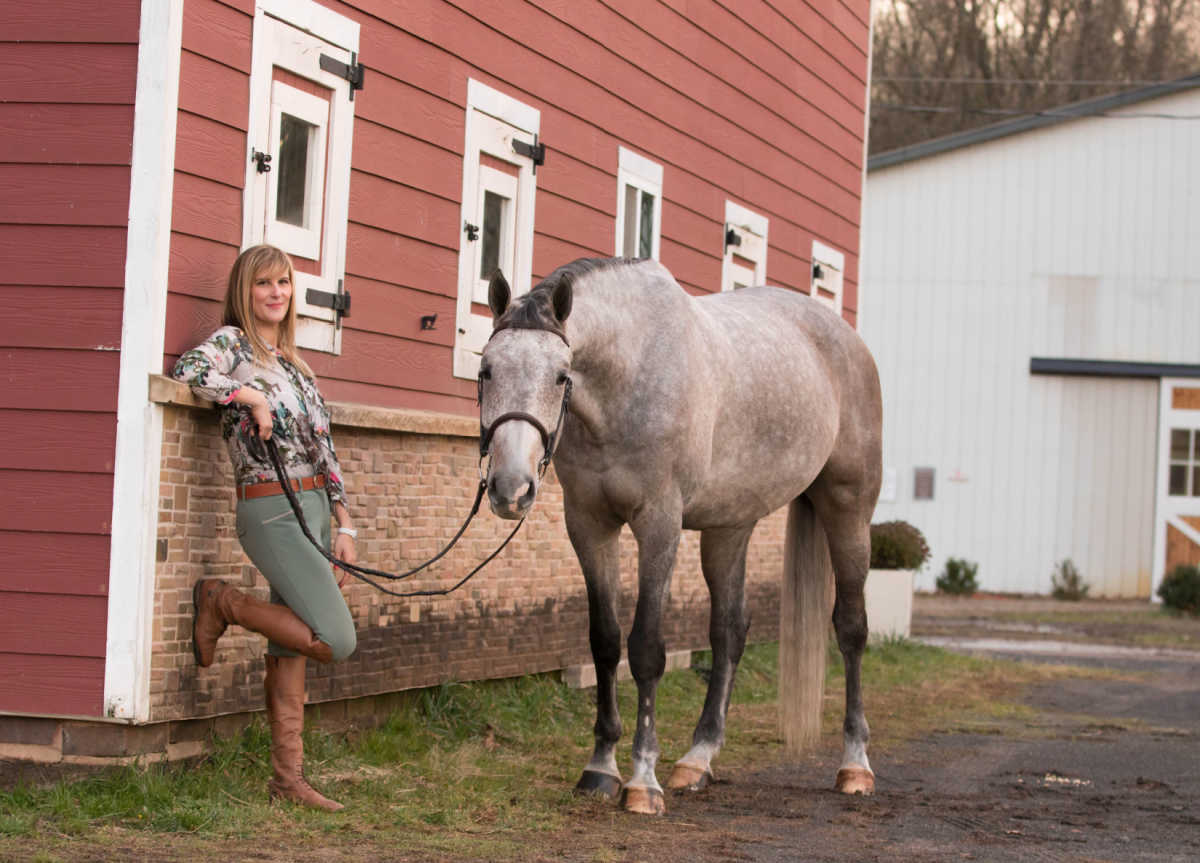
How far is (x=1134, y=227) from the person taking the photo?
22.8 metres

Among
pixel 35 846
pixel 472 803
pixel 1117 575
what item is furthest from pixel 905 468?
pixel 35 846

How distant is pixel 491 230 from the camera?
8430 mm

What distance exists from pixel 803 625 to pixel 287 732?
290 centimetres

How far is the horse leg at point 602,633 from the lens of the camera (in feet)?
21.2

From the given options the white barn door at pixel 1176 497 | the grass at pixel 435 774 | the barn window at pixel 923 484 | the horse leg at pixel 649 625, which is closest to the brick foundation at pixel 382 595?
the grass at pixel 435 774

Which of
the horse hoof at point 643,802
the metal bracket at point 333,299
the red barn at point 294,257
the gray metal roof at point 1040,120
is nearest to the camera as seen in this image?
the red barn at point 294,257

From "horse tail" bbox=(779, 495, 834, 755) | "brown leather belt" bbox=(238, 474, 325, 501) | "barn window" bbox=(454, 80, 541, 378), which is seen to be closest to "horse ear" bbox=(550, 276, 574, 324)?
"brown leather belt" bbox=(238, 474, 325, 501)

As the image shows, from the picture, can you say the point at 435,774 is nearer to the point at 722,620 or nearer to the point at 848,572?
the point at 722,620

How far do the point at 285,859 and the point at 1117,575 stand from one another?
19.2m

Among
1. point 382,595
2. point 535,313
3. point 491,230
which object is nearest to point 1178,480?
point 491,230

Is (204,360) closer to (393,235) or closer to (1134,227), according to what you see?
(393,235)

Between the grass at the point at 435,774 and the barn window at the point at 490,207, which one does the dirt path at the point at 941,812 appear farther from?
the barn window at the point at 490,207

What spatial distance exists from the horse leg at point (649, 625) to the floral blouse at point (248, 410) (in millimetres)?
1167

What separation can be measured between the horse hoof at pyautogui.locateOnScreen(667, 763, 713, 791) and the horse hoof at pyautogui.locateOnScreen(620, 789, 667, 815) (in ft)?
2.03
